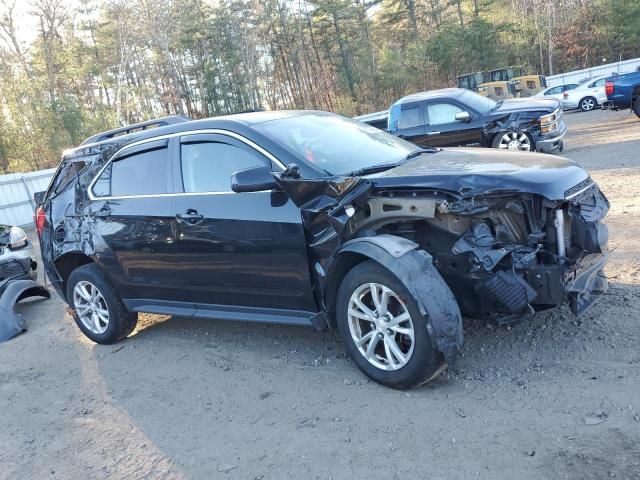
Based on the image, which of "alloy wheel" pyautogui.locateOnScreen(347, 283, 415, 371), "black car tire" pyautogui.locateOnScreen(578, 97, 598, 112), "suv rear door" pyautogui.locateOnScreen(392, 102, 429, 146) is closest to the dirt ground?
"alloy wheel" pyautogui.locateOnScreen(347, 283, 415, 371)

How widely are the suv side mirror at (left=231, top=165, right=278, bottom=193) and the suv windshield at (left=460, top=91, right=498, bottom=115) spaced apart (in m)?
8.61

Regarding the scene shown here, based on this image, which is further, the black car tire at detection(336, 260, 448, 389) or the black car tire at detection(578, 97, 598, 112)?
the black car tire at detection(578, 97, 598, 112)

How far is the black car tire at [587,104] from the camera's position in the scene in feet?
79.7

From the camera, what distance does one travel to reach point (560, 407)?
3.24 m

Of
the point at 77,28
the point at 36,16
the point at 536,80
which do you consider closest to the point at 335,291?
the point at 536,80

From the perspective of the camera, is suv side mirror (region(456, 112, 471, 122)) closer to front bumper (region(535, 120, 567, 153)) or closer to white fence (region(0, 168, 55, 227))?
front bumper (region(535, 120, 567, 153))

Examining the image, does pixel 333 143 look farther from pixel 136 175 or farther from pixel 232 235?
pixel 136 175

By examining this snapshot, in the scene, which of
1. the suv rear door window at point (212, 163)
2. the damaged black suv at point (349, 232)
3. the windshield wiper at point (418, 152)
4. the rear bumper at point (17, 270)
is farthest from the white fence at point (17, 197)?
the windshield wiper at point (418, 152)

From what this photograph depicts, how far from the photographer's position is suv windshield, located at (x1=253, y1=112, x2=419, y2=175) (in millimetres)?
4238

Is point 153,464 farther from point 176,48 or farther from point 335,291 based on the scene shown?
point 176,48

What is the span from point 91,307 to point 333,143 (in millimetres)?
3013

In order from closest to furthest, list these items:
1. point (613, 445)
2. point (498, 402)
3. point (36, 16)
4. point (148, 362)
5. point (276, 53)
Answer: point (613, 445)
point (498, 402)
point (148, 362)
point (36, 16)
point (276, 53)

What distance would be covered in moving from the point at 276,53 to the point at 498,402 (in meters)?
50.7

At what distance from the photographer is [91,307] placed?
18.6 ft
